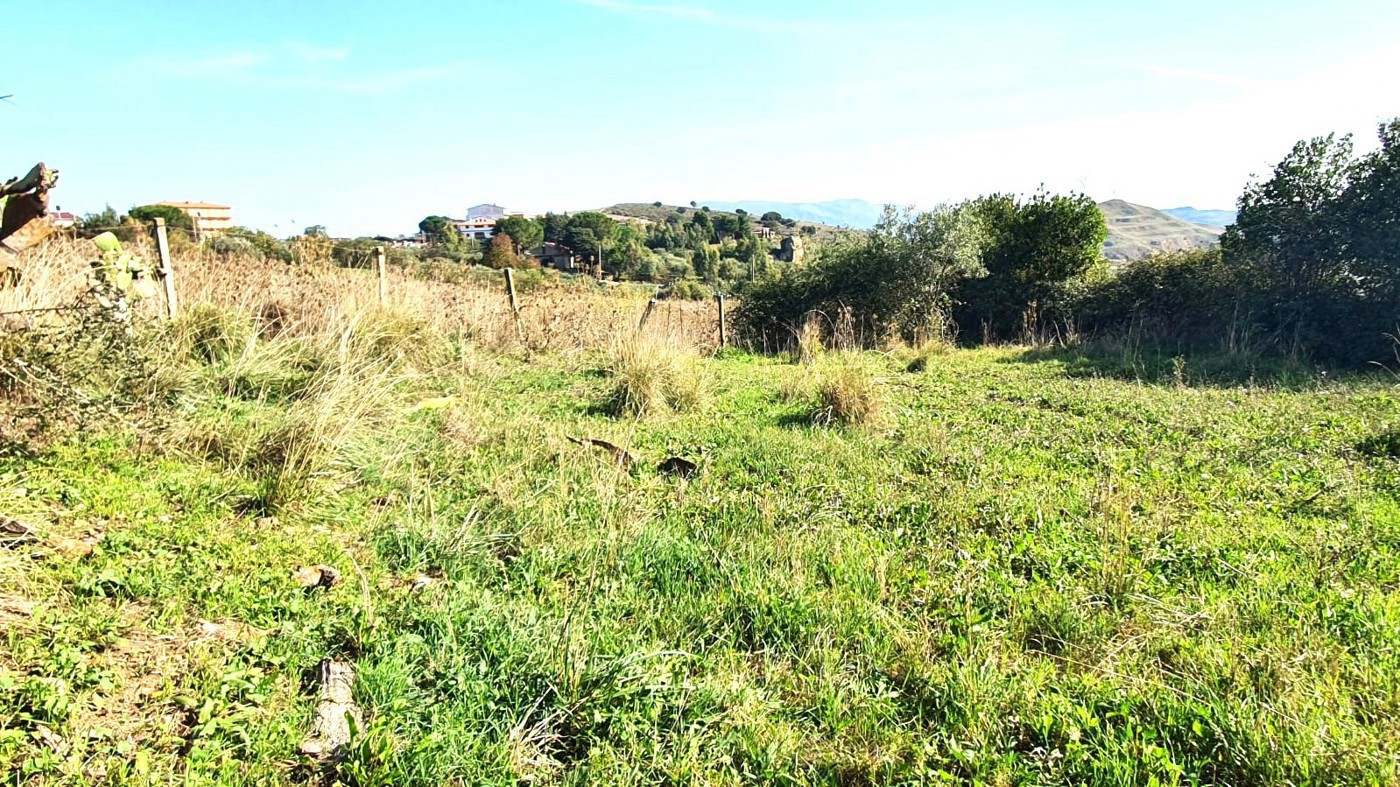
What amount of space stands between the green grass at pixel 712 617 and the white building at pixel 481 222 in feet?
185

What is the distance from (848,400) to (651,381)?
186cm

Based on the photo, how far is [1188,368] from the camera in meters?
8.84

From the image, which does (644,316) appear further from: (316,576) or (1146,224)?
(1146,224)

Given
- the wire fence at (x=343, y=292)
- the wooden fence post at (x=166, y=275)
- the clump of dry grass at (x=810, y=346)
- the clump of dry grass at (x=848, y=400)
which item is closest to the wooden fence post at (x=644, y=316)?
the wire fence at (x=343, y=292)

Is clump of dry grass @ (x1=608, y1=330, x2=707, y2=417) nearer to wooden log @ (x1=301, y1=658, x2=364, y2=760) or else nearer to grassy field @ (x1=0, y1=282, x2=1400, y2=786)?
grassy field @ (x1=0, y1=282, x2=1400, y2=786)

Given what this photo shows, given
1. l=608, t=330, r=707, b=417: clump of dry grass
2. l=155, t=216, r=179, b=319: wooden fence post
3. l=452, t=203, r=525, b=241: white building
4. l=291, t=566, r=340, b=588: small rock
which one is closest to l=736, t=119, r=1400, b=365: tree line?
l=608, t=330, r=707, b=417: clump of dry grass

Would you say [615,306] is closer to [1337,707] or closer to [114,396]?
[114,396]

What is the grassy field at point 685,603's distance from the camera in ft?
6.06

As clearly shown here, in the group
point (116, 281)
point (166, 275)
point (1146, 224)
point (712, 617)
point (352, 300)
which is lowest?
point (712, 617)

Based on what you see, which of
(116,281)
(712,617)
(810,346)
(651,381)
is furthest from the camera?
(810,346)

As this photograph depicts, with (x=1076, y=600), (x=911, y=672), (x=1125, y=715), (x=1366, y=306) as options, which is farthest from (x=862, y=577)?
(x=1366, y=306)

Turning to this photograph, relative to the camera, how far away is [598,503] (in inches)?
146

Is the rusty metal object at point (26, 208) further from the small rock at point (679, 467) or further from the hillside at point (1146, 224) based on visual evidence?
the hillside at point (1146, 224)

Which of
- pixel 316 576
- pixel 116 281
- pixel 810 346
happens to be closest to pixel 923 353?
pixel 810 346
